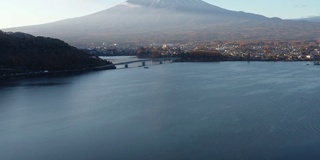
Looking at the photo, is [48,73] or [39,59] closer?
[48,73]

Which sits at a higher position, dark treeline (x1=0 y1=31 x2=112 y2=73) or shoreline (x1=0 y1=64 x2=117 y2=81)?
dark treeline (x1=0 y1=31 x2=112 y2=73)

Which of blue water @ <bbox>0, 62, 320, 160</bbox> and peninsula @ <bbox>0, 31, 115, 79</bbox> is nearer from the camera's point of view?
blue water @ <bbox>0, 62, 320, 160</bbox>

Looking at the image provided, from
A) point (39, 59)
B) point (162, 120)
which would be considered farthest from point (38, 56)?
point (162, 120)

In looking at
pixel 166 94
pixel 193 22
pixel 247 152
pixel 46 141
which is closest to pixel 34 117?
pixel 46 141

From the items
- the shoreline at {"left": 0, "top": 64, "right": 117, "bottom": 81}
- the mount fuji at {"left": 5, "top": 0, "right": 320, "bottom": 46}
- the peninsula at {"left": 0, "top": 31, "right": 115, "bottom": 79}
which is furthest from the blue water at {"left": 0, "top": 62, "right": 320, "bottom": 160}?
the mount fuji at {"left": 5, "top": 0, "right": 320, "bottom": 46}

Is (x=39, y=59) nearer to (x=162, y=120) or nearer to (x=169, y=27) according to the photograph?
(x=162, y=120)

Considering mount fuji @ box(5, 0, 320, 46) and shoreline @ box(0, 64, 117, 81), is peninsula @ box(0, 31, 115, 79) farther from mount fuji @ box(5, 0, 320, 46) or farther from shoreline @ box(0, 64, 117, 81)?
mount fuji @ box(5, 0, 320, 46)

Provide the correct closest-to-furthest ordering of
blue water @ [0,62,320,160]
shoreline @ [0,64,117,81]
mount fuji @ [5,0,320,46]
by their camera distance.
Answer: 1. blue water @ [0,62,320,160]
2. shoreline @ [0,64,117,81]
3. mount fuji @ [5,0,320,46]
